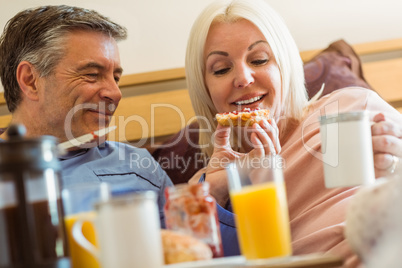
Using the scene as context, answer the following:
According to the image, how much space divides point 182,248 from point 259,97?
1083 millimetres

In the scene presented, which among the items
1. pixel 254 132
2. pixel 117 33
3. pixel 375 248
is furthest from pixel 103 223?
pixel 117 33

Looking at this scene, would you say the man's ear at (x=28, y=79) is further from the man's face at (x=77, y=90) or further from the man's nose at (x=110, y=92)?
the man's nose at (x=110, y=92)

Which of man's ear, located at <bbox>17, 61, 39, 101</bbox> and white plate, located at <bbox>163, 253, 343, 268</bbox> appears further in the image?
man's ear, located at <bbox>17, 61, 39, 101</bbox>

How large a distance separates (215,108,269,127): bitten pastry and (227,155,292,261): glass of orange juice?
863 millimetres

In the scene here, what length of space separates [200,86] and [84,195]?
1.17m

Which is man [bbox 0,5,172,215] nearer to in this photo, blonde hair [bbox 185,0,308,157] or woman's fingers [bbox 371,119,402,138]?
blonde hair [bbox 185,0,308,157]

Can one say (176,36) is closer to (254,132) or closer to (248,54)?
(248,54)

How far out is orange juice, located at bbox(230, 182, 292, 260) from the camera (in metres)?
1.04

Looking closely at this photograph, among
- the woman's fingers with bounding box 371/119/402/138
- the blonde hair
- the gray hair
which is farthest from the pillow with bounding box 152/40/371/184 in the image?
the woman's fingers with bounding box 371/119/402/138

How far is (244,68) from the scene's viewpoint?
6.76 ft

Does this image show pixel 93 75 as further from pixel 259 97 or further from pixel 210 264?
pixel 210 264

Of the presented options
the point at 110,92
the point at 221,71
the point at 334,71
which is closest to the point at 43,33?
the point at 110,92

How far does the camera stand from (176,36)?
2.88 m

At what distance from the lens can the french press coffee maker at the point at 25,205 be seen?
97 cm
